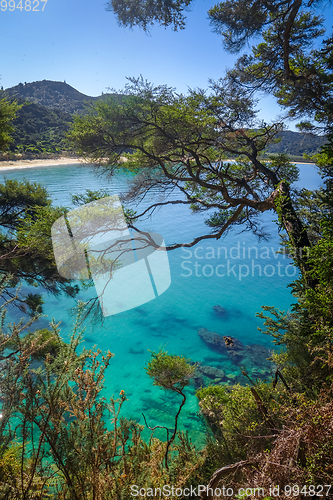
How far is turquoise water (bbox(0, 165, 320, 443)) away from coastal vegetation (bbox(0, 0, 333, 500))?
4.05 ft

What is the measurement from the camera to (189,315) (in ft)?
42.5

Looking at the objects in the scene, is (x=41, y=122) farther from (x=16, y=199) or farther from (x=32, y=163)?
(x=16, y=199)

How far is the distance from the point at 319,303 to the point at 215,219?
18.0 feet

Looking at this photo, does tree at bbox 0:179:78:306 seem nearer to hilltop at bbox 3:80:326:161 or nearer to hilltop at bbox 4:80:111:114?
hilltop at bbox 3:80:326:161

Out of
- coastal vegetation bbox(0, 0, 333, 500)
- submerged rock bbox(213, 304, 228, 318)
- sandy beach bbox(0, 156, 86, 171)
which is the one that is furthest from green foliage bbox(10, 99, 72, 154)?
coastal vegetation bbox(0, 0, 333, 500)

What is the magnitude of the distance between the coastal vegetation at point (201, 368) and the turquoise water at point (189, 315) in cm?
123

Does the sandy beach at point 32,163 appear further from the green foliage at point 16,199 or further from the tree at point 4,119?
the tree at point 4,119

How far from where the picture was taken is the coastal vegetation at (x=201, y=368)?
176cm

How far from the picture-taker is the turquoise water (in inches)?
336

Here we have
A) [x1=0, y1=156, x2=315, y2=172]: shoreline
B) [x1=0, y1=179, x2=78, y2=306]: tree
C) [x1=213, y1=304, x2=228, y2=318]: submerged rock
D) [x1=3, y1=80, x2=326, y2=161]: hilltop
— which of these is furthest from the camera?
[x1=0, y1=156, x2=315, y2=172]: shoreline

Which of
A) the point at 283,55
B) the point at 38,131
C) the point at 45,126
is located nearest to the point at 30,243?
the point at 283,55

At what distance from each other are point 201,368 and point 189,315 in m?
3.75

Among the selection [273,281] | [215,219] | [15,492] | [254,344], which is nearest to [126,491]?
[15,492]

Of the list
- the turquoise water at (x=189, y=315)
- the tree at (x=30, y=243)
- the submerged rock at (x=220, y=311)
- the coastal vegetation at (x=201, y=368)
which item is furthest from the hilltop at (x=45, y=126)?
the coastal vegetation at (x=201, y=368)
